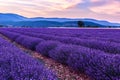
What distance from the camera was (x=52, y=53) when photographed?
9.17 meters

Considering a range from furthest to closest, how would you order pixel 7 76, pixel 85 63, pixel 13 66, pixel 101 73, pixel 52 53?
pixel 52 53, pixel 85 63, pixel 101 73, pixel 13 66, pixel 7 76

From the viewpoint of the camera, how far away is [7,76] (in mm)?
3236

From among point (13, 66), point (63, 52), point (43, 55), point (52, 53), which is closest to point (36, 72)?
point (13, 66)

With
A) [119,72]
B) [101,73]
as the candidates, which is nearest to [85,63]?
[101,73]

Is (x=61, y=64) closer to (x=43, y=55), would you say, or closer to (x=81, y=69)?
(x=81, y=69)

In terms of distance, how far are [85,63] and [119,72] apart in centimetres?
169

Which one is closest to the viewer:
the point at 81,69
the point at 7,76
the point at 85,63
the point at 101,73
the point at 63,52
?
the point at 7,76

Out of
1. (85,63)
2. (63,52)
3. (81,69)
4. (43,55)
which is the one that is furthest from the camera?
(43,55)

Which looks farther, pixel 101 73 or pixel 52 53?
pixel 52 53

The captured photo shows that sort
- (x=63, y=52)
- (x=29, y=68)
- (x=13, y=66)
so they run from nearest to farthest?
(x=29, y=68)
(x=13, y=66)
(x=63, y=52)

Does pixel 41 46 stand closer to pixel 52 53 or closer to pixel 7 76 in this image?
pixel 52 53

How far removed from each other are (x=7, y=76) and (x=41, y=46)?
A: 7.73 m

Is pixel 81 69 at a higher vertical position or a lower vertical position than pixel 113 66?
lower

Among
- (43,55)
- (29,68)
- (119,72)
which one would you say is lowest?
(43,55)
